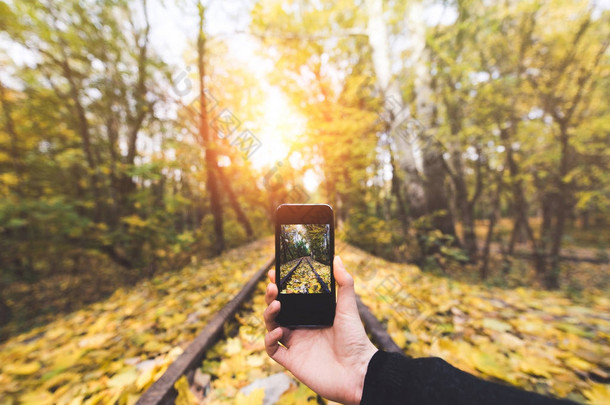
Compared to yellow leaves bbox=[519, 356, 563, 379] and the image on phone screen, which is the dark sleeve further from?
yellow leaves bbox=[519, 356, 563, 379]

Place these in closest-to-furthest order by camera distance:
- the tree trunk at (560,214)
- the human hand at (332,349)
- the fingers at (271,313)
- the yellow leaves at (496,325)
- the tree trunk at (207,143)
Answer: the human hand at (332,349), the fingers at (271,313), the yellow leaves at (496,325), the tree trunk at (560,214), the tree trunk at (207,143)

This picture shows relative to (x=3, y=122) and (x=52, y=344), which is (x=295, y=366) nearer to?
(x=52, y=344)

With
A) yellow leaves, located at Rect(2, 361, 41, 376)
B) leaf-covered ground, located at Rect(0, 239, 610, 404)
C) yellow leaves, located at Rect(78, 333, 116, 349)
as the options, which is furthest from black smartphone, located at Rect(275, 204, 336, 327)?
yellow leaves, located at Rect(2, 361, 41, 376)

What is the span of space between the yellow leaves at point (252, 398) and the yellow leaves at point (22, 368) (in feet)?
6.76

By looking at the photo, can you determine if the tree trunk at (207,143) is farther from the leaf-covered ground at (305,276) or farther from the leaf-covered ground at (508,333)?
the leaf-covered ground at (508,333)

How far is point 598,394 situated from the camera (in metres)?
1.39

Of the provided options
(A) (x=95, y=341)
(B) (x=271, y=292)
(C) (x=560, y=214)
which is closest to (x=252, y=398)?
(B) (x=271, y=292)

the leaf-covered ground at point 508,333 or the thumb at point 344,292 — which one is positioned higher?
the thumb at point 344,292

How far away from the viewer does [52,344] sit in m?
2.42

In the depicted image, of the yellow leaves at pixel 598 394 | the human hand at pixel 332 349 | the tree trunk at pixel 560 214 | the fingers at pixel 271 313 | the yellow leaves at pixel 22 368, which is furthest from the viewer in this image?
the tree trunk at pixel 560 214

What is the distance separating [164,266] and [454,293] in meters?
7.22

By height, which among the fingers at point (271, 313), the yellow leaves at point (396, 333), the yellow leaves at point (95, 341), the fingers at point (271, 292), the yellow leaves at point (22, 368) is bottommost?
the yellow leaves at point (22, 368)

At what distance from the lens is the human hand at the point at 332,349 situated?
48.8 inches

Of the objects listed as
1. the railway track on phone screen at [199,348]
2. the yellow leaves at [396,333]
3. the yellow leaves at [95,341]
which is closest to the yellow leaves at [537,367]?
the yellow leaves at [396,333]
